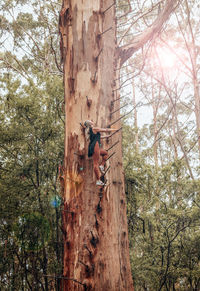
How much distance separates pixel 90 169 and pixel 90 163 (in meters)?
0.05

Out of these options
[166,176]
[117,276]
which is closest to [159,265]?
[166,176]

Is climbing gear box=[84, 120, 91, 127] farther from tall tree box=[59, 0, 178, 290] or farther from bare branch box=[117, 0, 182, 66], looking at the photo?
bare branch box=[117, 0, 182, 66]

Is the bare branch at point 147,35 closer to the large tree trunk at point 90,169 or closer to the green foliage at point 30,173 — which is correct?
the large tree trunk at point 90,169

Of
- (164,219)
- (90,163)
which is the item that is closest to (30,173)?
(164,219)

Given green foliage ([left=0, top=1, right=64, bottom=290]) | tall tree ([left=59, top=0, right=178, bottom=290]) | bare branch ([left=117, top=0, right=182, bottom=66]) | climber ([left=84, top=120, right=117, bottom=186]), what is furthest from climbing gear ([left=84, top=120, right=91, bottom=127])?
green foliage ([left=0, top=1, right=64, bottom=290])

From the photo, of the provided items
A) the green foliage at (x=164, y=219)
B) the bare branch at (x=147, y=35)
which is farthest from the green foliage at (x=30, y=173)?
the bare branch at (x=147, y=35)

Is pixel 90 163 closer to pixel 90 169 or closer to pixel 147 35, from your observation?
pixel 90 169

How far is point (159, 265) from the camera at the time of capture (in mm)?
5598

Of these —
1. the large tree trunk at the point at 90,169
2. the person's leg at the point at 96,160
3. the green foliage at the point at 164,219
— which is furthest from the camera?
the green foliage at the point at 164,219

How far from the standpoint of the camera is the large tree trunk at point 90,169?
1911mm

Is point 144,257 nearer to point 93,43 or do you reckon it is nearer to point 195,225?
point 195,225

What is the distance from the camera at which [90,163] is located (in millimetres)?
2135

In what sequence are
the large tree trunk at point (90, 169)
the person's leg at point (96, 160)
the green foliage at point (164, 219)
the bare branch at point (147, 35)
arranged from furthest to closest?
1. the green foliage at point (164, 219)
2. the bare branch at point (147, 35)
3. the person's leg at point (96, 160)
4. the large tree trunk at point (90, 169)

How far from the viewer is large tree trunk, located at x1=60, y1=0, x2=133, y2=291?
1911mm
